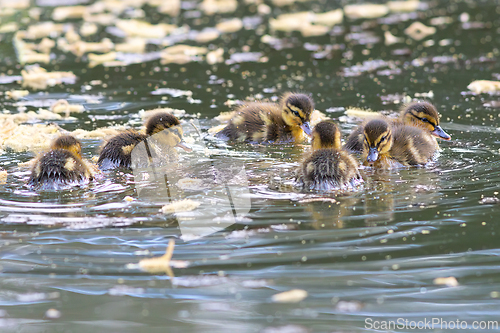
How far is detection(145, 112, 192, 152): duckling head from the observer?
4.47m

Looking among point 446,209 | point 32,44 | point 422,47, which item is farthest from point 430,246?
point 32,44

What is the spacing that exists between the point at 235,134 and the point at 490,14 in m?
5.72

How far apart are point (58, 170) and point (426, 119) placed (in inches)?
106

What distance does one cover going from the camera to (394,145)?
4375 millimetres

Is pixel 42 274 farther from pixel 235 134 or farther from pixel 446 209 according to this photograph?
pixel 235 134

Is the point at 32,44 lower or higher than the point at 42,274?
higher

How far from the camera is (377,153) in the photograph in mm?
4188

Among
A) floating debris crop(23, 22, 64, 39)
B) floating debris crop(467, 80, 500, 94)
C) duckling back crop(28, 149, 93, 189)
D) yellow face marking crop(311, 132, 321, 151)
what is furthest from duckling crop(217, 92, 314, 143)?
floating debris crop(23, 22, 64, 39)

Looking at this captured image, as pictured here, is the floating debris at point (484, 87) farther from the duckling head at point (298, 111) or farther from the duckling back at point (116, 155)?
the duckling back at point (116, 155)

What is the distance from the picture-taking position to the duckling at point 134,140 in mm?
4301

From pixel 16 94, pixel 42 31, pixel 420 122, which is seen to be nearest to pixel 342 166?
pixel 420 122

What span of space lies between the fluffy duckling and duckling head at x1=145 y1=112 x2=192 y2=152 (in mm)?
631

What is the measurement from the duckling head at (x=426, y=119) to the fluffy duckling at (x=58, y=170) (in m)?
2.45

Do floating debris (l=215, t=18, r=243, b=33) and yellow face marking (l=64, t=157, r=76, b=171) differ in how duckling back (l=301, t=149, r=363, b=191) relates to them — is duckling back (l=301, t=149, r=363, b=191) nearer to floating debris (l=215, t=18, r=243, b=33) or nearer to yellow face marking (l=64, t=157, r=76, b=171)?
yellow face marking (l=64, t=157, r=76, b=171)
